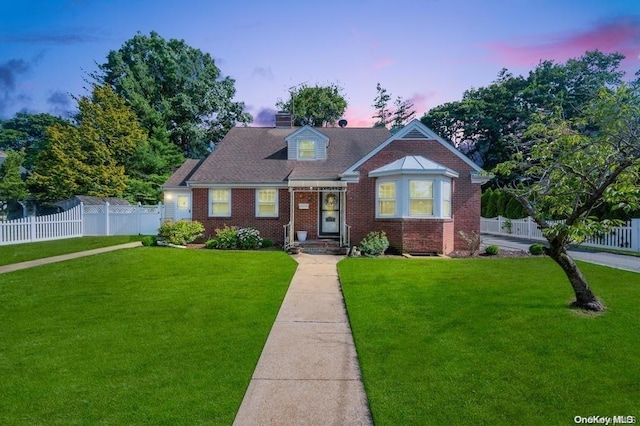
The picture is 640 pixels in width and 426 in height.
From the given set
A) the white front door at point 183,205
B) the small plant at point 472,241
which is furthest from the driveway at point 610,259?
the white front door at point 183,205

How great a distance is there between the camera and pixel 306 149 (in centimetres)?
1902

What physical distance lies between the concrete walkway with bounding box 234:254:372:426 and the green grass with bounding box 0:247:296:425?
0.20m

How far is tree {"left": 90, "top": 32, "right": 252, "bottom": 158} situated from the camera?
32906 mm

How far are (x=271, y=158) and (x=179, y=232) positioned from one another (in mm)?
6422

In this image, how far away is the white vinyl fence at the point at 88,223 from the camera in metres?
15.9

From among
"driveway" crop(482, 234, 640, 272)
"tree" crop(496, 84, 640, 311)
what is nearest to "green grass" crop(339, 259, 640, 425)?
"tree" crop(496, 84, 640, 311)

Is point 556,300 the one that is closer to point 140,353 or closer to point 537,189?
point 537,189

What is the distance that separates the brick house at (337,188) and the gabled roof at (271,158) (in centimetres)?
5

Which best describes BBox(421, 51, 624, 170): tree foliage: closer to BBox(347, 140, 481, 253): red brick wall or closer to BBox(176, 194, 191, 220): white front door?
BBox(347, 140, 481, 253): red brick wall

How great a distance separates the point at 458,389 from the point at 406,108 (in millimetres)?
43649

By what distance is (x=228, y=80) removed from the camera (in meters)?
38.2

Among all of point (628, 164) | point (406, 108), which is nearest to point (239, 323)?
point (628, 164)

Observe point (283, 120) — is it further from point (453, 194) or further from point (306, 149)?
point (453, 194)

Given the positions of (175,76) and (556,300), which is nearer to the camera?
(556,300)
